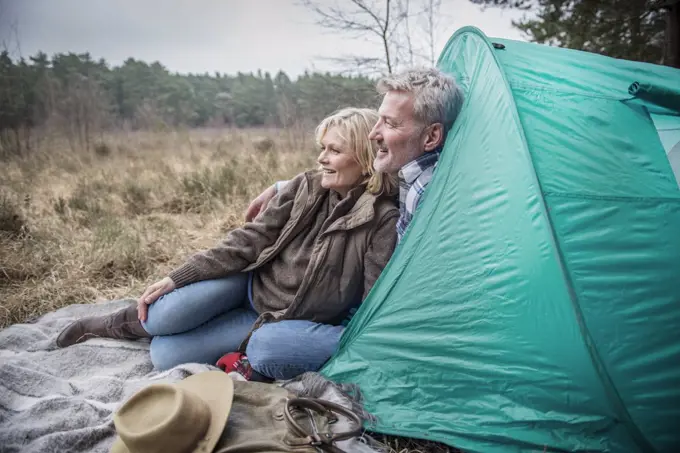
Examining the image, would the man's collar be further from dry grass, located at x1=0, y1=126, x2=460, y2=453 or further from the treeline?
the treeline

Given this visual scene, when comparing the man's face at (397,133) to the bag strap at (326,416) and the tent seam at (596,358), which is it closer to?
the tent seam at (596,358)

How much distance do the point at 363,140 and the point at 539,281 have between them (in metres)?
1.06

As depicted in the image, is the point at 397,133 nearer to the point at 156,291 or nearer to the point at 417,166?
the point at 417,166

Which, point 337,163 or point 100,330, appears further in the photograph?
point 100,330

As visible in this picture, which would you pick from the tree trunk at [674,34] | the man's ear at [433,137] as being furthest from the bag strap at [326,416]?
the tree trunk at [674,34]

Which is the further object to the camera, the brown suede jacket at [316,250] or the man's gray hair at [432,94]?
the brown suede jacket at [316,250]

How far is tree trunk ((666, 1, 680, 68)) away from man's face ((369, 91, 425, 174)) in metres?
5.20

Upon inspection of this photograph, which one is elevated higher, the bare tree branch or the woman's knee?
the bare tree branch

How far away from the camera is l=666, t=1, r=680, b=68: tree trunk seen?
5.55m

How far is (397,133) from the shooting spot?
6.83ft

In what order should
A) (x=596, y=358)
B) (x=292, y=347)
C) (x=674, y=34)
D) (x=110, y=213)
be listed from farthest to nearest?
1. (x=674, y=34)
2. (x=110, y=213)
3. (x=292, y=347)
4. (x=596, y=358)

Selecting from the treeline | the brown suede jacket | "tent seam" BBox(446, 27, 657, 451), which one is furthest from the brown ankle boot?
the treeline

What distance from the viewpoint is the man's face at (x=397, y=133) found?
2.07 m

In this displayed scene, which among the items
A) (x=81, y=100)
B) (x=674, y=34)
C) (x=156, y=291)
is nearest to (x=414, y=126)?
(x=156, y=291)
